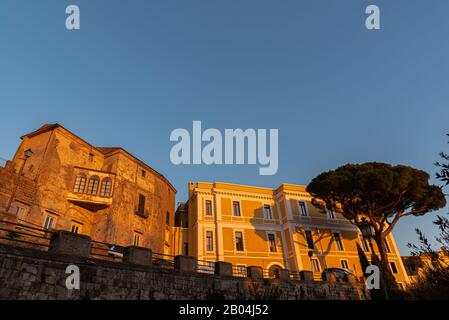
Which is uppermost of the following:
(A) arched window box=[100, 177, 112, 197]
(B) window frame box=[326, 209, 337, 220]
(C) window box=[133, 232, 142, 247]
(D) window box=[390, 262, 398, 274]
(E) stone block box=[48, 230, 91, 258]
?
(A) arched window box=[100, 177, 112, 197]

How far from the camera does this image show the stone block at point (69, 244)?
9.63m

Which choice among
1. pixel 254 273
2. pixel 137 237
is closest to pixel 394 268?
pixel 254 273

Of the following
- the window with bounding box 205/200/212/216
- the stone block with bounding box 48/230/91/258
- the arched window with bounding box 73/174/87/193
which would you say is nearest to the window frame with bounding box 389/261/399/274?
the window with bounding box 205/200/212/216

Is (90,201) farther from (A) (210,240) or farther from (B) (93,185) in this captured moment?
(A) (210,240)

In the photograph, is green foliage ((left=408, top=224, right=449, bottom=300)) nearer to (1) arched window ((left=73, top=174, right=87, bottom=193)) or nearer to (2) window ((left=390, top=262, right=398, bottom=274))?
(1) arched window ((left=73, top=174, right=87, bottom=193))

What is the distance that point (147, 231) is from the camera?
24.8m

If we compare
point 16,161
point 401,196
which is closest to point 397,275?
point 401,196

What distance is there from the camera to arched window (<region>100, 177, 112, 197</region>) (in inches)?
885

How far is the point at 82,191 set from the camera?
2200 centimetres

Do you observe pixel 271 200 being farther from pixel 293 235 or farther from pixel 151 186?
pixel 151 186

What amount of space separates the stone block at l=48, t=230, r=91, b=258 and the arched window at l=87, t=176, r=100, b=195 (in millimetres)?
13030

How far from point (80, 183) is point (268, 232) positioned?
18.3 metres

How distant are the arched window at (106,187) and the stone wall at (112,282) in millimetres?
13000

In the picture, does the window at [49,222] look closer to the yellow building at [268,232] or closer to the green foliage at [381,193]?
the yellow building at [268,232]
